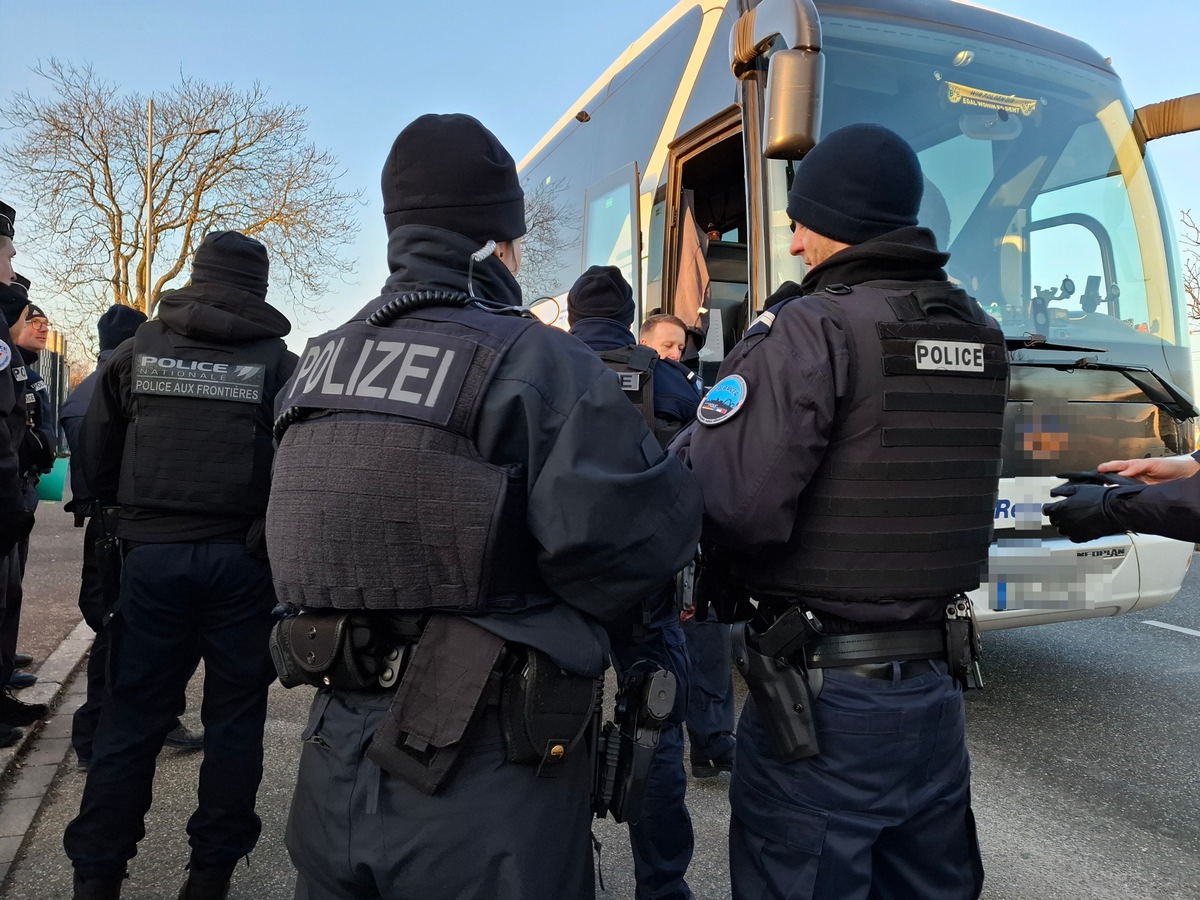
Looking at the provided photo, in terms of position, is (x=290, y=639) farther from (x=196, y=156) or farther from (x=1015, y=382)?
(x=196, y=156)

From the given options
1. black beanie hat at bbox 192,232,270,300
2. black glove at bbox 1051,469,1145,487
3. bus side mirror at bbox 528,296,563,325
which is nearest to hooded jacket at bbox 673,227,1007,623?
black glove at bbox 1051,469,1145,487

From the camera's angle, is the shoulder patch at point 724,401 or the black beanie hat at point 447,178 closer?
the black beanie hat at point 447,178

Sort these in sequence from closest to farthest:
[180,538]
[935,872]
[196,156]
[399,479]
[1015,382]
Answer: [399,479], [935,872], [180,538], [1015,382], [196,156]

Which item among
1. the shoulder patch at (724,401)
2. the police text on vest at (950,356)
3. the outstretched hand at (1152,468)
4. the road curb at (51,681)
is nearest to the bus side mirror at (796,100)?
the outstretched hand at (1152,468)

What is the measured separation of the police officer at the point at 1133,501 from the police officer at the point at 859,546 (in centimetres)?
49

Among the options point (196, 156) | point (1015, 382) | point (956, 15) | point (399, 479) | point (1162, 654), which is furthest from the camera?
point (196, 156)

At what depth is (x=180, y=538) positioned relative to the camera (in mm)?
2812

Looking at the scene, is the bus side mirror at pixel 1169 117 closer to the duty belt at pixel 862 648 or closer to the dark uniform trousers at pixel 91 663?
the duty belt at pixel 862 648

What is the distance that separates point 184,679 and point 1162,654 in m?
5.44

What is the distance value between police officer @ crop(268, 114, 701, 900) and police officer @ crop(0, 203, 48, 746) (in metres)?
2.29

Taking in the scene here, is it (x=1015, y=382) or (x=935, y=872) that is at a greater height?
(x=1015, y=382)

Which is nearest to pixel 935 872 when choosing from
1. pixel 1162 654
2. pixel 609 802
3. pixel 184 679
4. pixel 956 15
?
pixel 609 802

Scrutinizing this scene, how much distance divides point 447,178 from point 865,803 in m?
1.44

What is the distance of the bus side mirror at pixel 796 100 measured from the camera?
3396 millimetres
